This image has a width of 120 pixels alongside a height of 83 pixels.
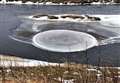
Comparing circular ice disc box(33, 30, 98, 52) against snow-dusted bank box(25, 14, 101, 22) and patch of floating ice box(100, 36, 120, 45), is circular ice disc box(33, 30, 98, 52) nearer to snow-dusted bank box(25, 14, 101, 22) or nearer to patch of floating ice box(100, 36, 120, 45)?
patch of floating ice box(100, 36, 120, 45)

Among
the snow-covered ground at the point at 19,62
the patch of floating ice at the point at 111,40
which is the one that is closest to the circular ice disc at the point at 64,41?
the patch of floating ice at the point at 111,40

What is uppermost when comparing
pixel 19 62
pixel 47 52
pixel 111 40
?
pixel 111 40

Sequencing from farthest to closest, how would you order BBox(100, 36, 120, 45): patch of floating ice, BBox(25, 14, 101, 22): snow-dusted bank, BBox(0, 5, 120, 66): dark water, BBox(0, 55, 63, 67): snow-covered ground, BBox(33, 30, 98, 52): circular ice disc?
1. BBox(25, 14, 101, 22): snow-dusted bank
2. BBox(100, 36, 120, 45): patch of floating ice
3. BBox(33, 30, 98, 52): circular ice disc
4. BBox(0, 5, 120, 66): dark water
5. BBox(0, 55, 63, 67): snow-covered ground

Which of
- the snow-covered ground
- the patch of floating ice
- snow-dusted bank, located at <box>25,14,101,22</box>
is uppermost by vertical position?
snow-dusted bank, located at <box>25,14,101,22</box>

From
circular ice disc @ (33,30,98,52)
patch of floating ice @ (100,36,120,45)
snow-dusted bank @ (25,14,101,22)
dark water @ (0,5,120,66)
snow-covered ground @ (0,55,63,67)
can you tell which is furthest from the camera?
snow-dusted bank @ (25,14,101,22)

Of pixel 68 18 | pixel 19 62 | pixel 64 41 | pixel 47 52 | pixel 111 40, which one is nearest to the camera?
pixel 19 62

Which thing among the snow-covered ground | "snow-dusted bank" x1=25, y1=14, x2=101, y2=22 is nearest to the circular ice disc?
the snow-covered ground

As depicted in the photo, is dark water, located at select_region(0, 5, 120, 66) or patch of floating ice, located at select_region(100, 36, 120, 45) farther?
patch of floating ice, located at select_region(100, 36, 120, 45)

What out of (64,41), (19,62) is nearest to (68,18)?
(64,41)

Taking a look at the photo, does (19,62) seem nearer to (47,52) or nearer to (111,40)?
(47,52)

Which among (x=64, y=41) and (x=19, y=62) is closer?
(x=19, y=62)
